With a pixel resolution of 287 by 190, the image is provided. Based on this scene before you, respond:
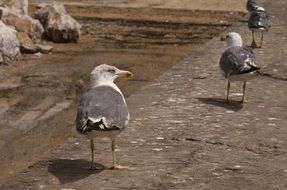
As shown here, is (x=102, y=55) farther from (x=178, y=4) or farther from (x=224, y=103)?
(x=224, y=103)

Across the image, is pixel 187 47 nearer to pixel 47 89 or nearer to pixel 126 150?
pixel 47 89

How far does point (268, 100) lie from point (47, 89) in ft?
17.5

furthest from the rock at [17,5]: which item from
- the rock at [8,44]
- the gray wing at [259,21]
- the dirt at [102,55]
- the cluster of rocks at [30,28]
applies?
the gray wing at [259,21]

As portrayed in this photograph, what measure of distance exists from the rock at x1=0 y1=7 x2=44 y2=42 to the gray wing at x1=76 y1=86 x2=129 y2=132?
35.6 ft

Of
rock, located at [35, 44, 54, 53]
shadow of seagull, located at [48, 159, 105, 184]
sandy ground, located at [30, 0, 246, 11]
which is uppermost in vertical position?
shadow of seagull, located at [48, 159, 105, 184]

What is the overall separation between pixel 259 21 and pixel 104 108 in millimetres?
6437

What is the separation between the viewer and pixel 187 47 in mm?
15281

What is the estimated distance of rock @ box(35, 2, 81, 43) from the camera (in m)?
16.1

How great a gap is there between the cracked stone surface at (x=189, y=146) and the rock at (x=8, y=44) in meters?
6.67

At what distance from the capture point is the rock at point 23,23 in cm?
1567

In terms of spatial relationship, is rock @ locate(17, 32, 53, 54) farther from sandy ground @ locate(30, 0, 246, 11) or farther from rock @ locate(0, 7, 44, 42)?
sandy ground @ locate(30, 0, 246, 11)

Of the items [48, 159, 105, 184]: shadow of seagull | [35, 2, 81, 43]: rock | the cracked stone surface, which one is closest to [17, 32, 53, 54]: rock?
[35, 2, 81, 43]: rock

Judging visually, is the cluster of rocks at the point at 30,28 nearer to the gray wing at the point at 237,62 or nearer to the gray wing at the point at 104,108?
the gray wing at the point at 237,62

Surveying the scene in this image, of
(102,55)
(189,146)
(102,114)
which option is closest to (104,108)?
(102,114)
